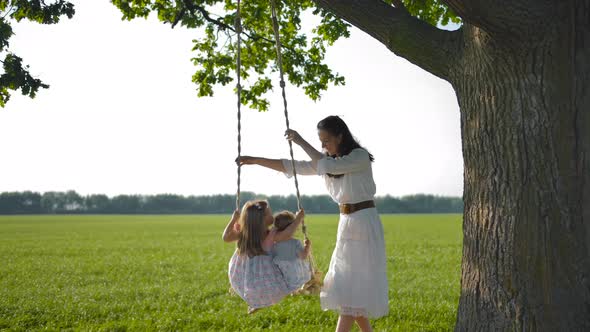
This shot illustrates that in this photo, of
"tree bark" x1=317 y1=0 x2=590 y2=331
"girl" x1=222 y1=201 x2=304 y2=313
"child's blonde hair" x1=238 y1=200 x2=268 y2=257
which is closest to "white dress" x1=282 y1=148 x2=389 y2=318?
"girl" x1=222 y1=201 x2=304 y2=313

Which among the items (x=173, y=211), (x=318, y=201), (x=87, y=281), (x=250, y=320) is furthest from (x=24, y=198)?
(x=250, y=320)

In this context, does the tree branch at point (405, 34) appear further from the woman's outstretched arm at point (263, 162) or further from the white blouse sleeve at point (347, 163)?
the woman's outstretched arm at point (263, 162)

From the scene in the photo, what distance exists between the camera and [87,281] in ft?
50.9

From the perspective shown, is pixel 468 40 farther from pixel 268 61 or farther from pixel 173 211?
pixel 173 211

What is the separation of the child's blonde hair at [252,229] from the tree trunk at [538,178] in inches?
80.8

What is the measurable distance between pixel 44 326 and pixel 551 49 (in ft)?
26.3

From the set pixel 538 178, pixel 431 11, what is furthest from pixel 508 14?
pixel 431 11

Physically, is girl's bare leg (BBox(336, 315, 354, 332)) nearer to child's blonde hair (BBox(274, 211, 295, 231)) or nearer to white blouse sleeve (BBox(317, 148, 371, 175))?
child's blonde hair (BBox(274, 211, 295, 231))

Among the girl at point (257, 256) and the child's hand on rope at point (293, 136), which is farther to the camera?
the child's hand on rope at point (293, 136)

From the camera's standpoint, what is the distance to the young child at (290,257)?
5.73 m

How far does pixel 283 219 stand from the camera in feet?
19.2

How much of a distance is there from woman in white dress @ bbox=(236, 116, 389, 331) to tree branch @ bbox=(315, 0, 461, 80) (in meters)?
1.00

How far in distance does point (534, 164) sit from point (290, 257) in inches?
93.8

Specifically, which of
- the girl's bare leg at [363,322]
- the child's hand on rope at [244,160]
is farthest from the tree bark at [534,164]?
the child's hand on rope at [244,160]
